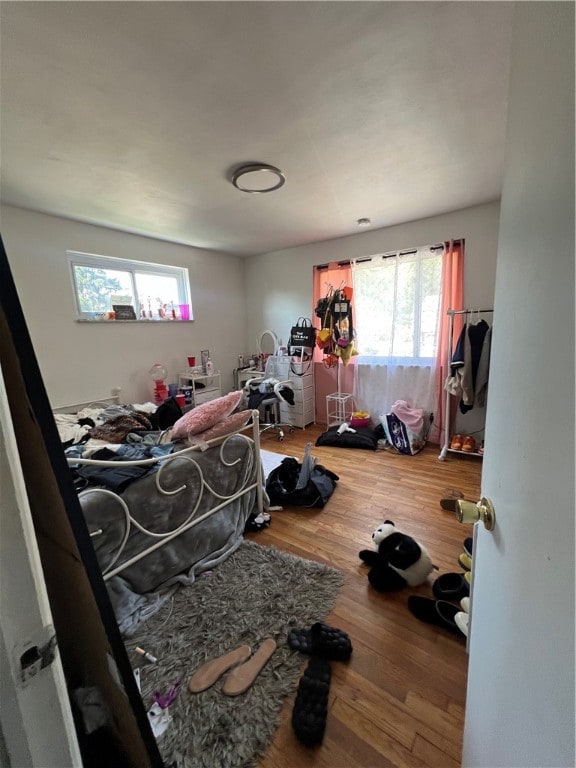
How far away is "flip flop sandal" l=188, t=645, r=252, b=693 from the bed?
1.32ft

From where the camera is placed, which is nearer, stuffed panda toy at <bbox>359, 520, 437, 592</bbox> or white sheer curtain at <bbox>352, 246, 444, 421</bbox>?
stuffed panda toy at <bbox>359, 520, 437, 592</bbox>

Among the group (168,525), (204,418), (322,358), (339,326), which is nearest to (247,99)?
(204,418)

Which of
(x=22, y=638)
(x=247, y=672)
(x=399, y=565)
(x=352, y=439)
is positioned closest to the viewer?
(x=22, y=638)

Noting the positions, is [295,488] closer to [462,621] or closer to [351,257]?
[462,621]

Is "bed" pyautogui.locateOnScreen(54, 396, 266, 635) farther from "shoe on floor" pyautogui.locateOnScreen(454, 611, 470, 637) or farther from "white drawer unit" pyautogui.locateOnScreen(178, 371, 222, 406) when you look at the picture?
"white drawer unit" pyautogui.locateOnScreen(178, 371, 222, 406)

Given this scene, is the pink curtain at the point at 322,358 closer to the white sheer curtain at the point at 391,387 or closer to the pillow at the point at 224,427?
the white sheer curtain at the point at 391,387

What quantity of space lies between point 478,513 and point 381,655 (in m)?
1.02

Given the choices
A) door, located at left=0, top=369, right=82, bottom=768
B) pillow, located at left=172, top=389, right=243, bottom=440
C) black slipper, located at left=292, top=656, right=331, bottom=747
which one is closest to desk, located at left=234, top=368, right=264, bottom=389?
pillow, located at left=172, top=389, right=243, bottom=440

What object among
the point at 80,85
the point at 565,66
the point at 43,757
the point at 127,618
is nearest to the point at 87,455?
the point at 127,618

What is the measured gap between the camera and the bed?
1.35m

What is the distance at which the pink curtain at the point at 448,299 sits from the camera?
3094mm

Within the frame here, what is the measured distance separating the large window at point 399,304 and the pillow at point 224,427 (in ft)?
7.65

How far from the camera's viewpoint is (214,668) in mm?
1189

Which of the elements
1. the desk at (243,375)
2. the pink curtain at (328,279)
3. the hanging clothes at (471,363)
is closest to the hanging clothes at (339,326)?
the pink curtain at (328,279)
